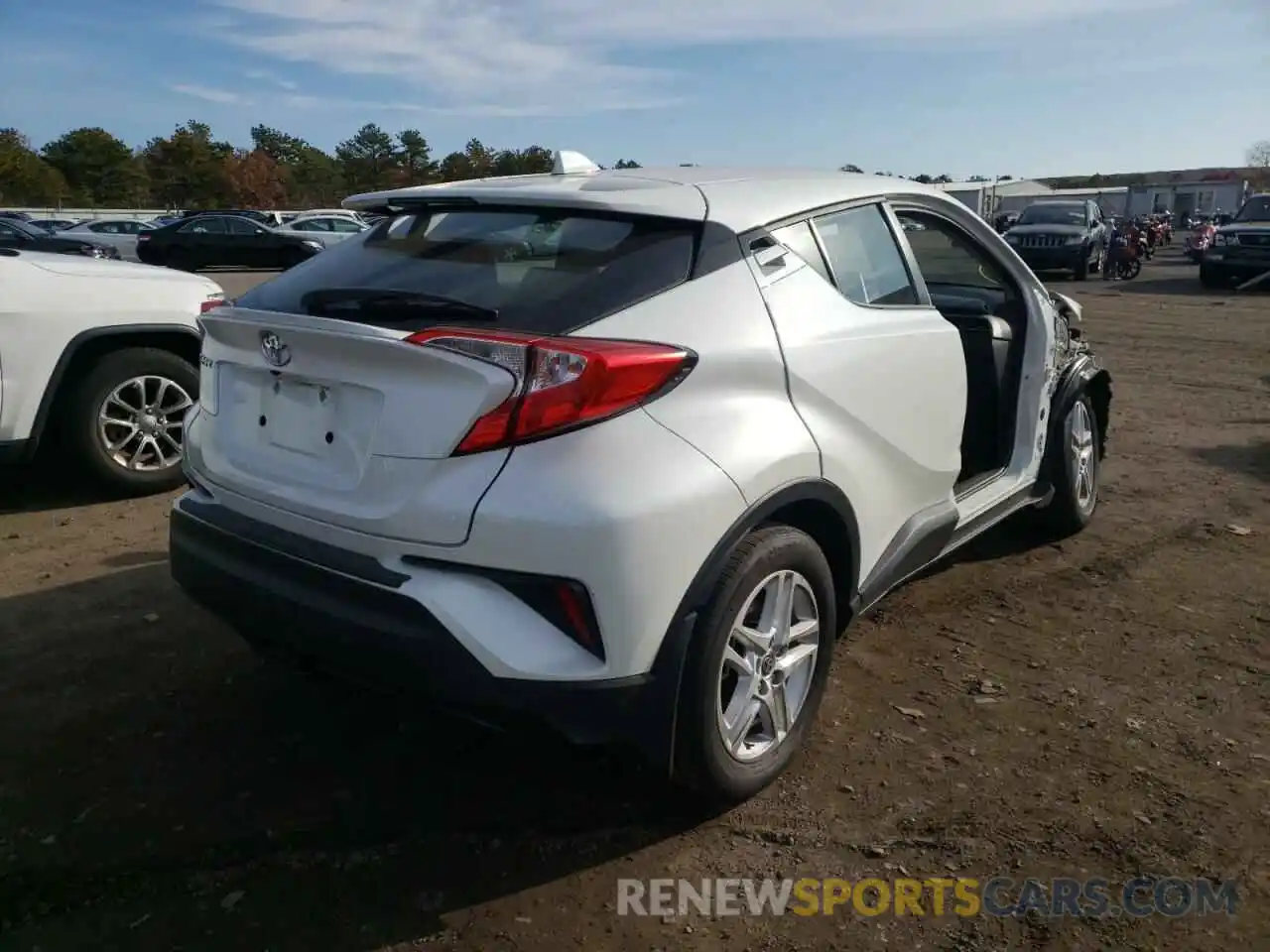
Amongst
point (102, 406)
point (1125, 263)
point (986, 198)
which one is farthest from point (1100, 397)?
point (986, 198)

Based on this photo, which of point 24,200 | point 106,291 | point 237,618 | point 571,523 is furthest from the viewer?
point 24,200

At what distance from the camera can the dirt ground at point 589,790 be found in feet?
8.07

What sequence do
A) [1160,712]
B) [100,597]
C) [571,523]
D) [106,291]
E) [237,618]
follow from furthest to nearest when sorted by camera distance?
[106,291] → [100,597] → [1160,712] → [237,618] → [571,523]

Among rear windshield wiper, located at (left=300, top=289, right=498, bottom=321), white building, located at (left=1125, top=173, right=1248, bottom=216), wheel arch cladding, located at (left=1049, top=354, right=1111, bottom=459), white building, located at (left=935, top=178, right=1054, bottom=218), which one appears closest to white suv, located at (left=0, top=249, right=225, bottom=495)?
rear windshield wiper, located at (left=300, top=289, right=498, bottom=321)

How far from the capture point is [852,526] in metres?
3.11

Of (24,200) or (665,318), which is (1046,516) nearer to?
(665,318)

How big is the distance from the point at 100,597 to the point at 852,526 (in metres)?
3.11

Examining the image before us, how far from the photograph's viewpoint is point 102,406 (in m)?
5.48

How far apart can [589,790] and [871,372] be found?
1493 millimetres

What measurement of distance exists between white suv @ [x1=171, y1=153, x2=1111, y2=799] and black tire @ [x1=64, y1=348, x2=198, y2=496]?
8.58 ft

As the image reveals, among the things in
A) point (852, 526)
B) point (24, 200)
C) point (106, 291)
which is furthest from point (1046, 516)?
point (24, 200)

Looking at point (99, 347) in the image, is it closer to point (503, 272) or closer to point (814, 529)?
point (503, 272)

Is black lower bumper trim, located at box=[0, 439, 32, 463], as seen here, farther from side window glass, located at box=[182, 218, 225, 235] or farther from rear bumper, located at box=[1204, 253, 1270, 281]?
side window glass, located at box=[182, 218, 225, 235]

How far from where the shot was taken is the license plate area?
2.64 m
